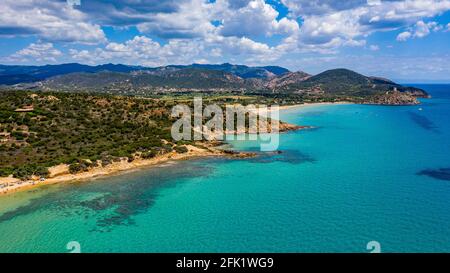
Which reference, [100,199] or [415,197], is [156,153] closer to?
[100,199]

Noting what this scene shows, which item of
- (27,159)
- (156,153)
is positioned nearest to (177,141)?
(156,153)

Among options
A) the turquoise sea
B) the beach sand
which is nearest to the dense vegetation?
the beach sand

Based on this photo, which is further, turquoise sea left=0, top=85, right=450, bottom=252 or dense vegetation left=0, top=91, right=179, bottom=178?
dense vegetation left=0, top=91, right=179, bottom=178

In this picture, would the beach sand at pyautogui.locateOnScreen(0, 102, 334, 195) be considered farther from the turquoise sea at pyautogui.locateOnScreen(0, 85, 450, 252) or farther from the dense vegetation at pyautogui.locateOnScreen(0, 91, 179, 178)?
the turquoise sea at pyautogui.locateOnScreen(0, 85, 450, 252)

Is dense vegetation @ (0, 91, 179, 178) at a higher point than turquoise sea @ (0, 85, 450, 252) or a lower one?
higher

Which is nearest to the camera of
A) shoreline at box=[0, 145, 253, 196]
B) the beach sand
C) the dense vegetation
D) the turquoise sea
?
the turquoise sea

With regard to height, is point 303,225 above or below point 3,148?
below

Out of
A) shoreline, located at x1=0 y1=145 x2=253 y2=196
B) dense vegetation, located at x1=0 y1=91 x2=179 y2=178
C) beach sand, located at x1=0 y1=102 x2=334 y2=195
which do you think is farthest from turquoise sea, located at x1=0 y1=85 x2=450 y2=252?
dense vegetation, located at x1=0 y1=91 x2=179 y2=178

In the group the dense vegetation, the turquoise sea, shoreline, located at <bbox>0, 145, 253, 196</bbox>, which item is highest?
the dense vegetation

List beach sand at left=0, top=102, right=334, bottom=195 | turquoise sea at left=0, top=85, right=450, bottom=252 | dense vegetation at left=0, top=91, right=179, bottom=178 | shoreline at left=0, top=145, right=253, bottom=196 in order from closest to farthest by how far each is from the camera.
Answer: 1. turquoise sea at left=0, top=85, right=450, bottom=252
2. beach sand at left=0, top=102, right=334, bottom=195
3. shoreline at left=0, top=145, right=253, bottom=196
4. dense vegetation at left=0, top=91, right=179, bottom=178
